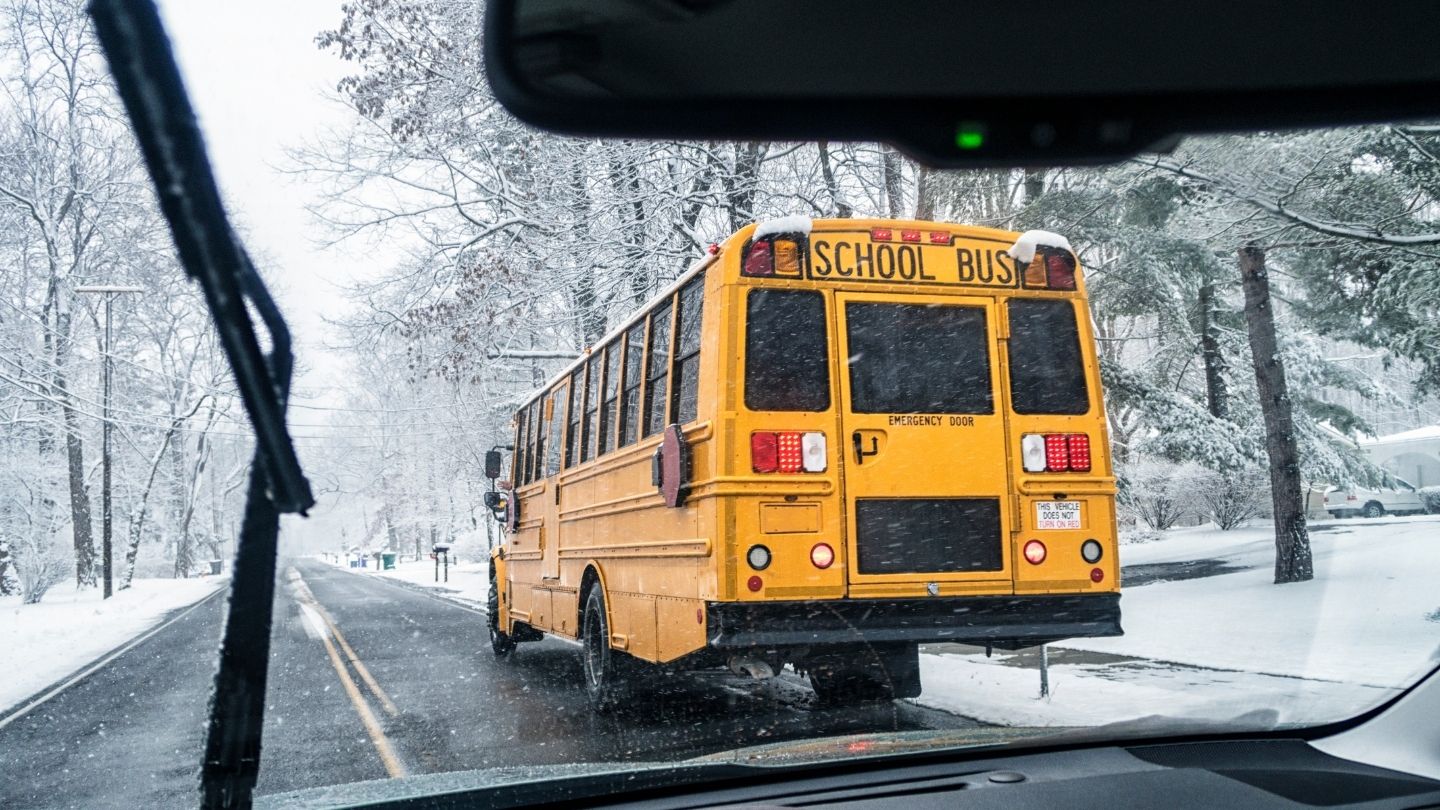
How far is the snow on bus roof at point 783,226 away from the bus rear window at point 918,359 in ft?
1.74

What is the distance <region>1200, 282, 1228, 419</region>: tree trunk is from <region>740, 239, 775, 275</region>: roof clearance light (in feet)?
61.7

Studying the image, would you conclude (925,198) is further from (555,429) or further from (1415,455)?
(1415,455)

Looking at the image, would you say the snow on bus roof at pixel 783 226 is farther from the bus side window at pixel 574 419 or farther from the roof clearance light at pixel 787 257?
the bus side window at pixel 574 419

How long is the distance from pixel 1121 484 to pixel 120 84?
19197mm

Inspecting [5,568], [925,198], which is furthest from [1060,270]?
[5,568]

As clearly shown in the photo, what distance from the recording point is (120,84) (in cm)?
188

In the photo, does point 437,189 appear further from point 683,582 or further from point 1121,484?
point 683,582

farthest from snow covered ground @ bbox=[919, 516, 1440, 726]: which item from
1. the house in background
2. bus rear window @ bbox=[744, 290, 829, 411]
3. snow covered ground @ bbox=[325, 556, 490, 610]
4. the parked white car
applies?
the house in background

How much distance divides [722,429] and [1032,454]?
1870 millimetres

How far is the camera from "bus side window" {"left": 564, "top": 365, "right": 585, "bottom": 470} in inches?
392

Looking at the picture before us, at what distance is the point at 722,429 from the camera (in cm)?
634

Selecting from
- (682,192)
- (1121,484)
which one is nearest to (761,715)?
(682,192)

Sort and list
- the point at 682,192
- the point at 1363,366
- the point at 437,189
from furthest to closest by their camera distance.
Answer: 1. the point at 1363,366
2. the point at 437,189
3. the point at 682,192

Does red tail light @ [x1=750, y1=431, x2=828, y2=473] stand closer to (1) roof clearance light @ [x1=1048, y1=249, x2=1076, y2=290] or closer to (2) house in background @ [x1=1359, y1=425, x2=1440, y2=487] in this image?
(1) roof clearance light @ [x1=1048, y1=249, x2=1076, y2=290]
